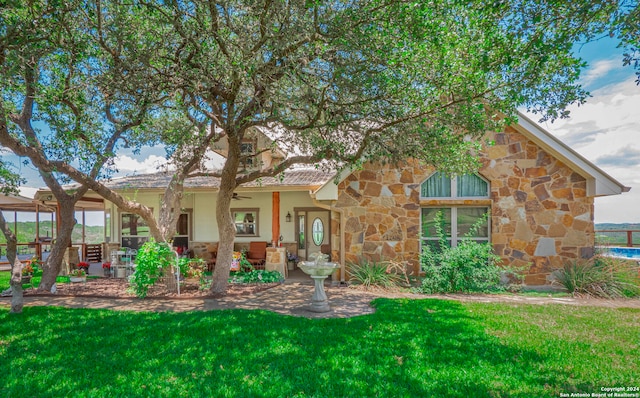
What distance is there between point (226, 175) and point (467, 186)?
6.67 meters

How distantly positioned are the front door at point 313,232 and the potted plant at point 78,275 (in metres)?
7.35

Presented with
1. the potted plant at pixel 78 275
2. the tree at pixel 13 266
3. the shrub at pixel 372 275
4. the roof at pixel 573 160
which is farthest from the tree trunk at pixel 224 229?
the potted plant at pixel 78 275

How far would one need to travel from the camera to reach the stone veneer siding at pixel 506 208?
9461 mm

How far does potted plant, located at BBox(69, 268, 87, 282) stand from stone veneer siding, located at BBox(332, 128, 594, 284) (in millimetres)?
8238

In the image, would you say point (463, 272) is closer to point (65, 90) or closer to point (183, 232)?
point (65, 90)

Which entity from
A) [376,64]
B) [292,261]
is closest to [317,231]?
[292,261]

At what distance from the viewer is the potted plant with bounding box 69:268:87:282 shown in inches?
426

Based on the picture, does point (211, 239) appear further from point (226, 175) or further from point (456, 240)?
point (456, 240)

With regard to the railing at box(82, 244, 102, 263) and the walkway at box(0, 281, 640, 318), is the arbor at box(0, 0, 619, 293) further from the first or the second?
the railing at box(82, 244, 102, 263)

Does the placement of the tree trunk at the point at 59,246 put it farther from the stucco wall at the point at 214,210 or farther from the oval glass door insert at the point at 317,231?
the oval glass door insert at the point at 317,231

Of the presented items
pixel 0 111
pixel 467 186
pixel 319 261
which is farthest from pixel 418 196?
pixel 0 111

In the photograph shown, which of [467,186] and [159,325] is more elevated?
[467,186]

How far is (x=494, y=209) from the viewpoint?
971 cm

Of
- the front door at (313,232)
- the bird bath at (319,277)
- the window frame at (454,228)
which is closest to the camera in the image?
the bird bath at (319,277)
